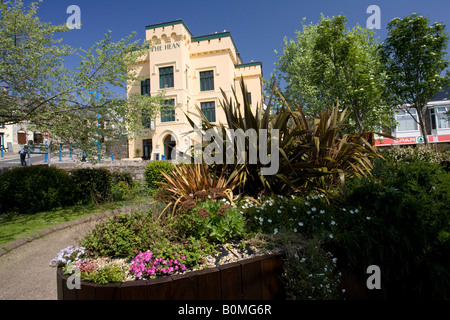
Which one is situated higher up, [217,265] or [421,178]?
[421,178]

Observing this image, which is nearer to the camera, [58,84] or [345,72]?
[58,84]

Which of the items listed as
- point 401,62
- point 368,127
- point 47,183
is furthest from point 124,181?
point 368,127

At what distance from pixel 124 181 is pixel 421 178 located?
9952 millimetres

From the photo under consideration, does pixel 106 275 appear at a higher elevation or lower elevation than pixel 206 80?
lower

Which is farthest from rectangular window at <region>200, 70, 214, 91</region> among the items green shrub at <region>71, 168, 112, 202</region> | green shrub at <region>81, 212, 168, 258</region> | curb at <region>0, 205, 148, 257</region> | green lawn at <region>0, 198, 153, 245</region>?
green shrub at <region>81, 212, 168, 258</region>

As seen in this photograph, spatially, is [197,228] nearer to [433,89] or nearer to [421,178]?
[421,178]

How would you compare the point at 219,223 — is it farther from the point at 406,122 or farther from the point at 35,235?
the point at 406,122

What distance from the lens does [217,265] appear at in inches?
84.8

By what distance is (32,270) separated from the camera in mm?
3807

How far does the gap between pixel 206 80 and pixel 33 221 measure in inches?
776

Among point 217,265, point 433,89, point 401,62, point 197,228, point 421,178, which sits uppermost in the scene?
point 401,62

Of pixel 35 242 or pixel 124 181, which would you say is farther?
pixel 124 181

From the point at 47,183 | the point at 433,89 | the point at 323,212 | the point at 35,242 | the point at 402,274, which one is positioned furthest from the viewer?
the point at 433,89

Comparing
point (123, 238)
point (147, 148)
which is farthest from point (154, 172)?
point (147, 148)
